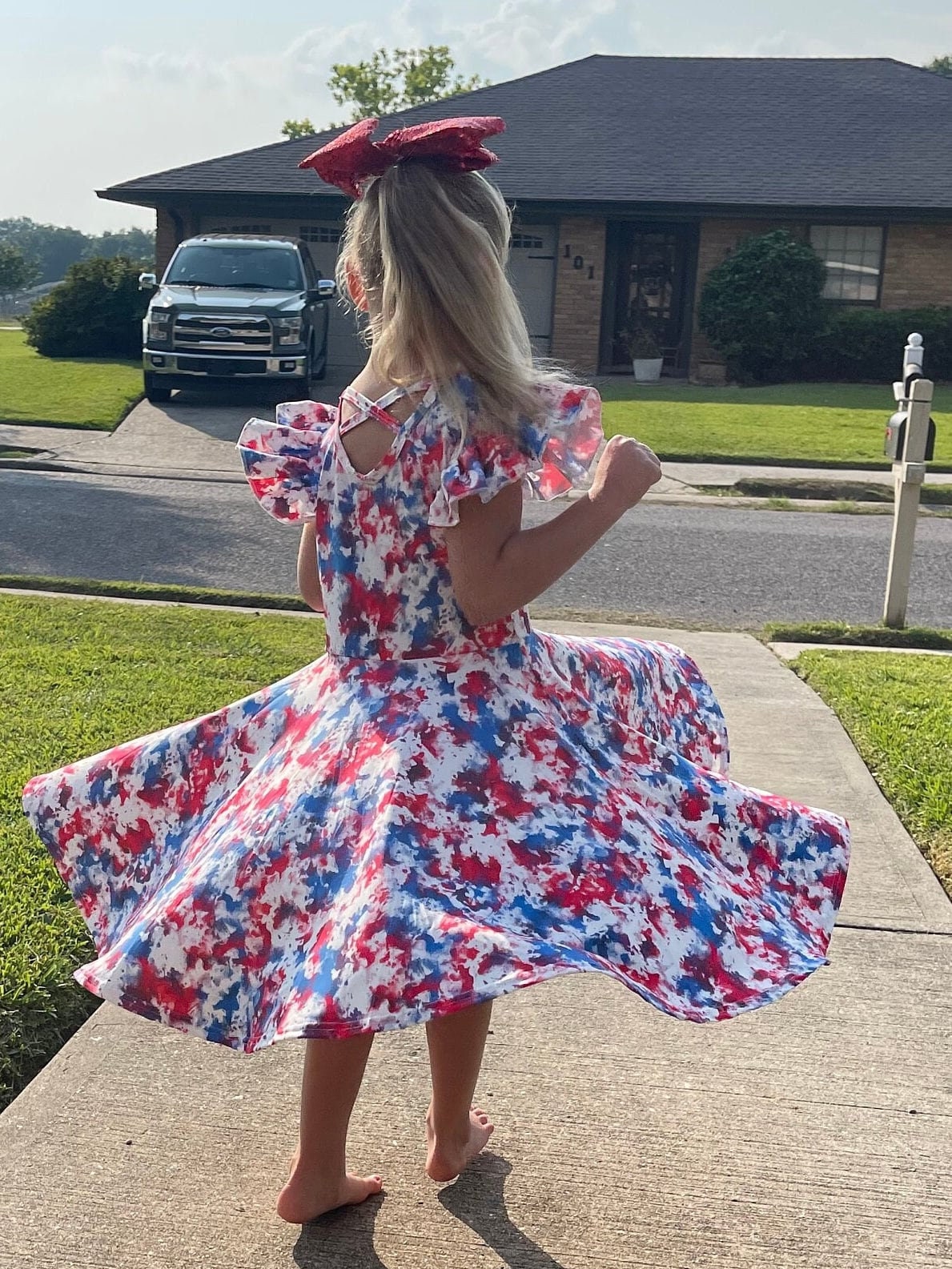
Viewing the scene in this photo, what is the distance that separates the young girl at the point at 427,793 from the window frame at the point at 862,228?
22.6 metres

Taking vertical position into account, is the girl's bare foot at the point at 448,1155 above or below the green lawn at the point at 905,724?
above

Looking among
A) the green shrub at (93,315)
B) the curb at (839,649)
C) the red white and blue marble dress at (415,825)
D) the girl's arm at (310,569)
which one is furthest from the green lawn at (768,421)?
the red white and blue marble dress at (415,825)

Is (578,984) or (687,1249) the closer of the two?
(687,1249)

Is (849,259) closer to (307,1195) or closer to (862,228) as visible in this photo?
(862,228)

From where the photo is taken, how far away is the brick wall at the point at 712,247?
2386 cm

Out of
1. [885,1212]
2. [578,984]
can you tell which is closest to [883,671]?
[578,984]

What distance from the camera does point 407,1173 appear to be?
262 centimetres

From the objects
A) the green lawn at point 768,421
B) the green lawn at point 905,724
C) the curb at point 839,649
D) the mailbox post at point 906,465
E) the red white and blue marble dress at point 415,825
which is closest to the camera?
the red white and blue marble dress at point 415,825

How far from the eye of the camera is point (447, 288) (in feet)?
7.22

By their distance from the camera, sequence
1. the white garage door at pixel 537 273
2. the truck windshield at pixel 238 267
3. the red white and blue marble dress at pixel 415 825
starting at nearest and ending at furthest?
the red white and blue marble dress at pixel 415 825 → the truck windshield at pixel 238 267 → the white garage door at pixel 537 273

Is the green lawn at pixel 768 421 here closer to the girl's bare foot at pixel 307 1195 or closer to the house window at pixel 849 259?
the house window at pixel 849 259

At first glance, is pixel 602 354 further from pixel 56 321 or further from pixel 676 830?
pixel 676 830

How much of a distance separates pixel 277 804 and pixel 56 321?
22821 millimetres

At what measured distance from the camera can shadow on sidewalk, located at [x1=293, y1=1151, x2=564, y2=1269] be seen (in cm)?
237
